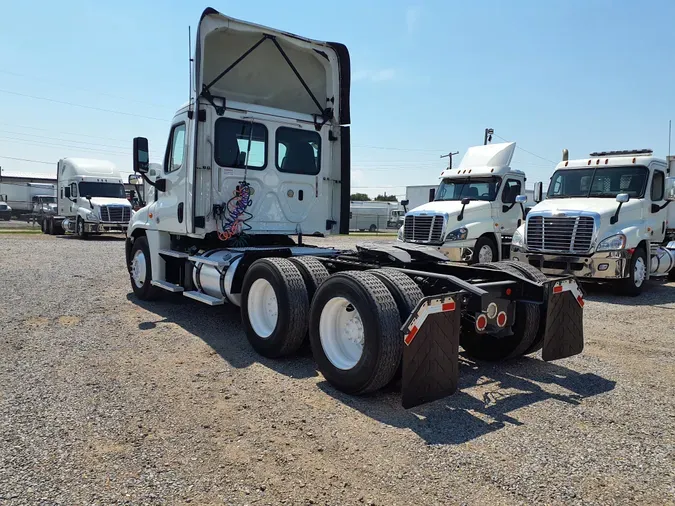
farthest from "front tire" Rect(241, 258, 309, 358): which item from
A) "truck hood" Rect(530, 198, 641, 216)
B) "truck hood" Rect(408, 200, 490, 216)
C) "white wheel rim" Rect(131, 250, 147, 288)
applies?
"truck hood" Rect(408, 200, 490, 216)

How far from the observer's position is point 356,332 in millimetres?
4781

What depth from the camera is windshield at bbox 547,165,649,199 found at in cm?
1097

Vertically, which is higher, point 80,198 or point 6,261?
point 80,198

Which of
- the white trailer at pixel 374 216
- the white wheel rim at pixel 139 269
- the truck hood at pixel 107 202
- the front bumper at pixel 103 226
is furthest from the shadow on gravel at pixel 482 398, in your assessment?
the white trailer at pixel 374 216

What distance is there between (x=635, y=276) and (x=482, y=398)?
7312 mm

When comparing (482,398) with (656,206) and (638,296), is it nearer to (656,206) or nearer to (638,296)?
(638,296)

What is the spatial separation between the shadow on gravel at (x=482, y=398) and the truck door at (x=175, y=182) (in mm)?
3925

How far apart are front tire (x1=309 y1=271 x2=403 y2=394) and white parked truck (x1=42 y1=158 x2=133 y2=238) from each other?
21214mm

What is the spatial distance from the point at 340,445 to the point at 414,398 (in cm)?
70

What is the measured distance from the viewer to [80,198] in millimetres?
24297

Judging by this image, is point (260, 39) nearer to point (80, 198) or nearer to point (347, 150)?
point (347, 150)

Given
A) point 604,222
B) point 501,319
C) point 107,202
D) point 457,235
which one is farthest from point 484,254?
point 107,202

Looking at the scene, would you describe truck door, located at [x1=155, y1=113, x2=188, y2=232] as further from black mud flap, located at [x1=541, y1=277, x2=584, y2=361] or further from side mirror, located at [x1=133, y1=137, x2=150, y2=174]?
black mud flap, located at [x1=541, y1=277, x2=584, y2=361]

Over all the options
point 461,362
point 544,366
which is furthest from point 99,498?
point 544,366
